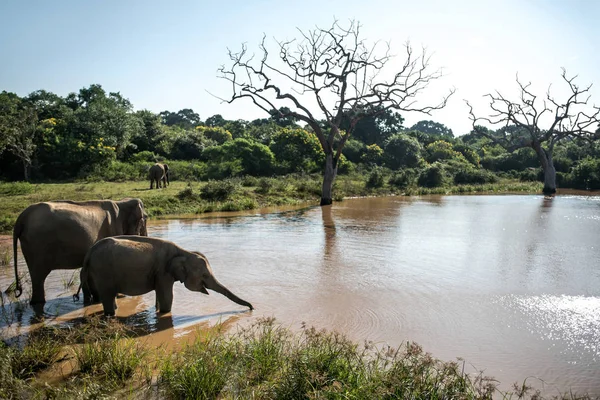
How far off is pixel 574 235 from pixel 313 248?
8.64 m

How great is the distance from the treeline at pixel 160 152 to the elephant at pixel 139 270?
64.8 feet

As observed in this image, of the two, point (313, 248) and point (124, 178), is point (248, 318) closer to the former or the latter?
point (313, 248)

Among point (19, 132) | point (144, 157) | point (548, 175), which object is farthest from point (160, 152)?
point (548, 175)

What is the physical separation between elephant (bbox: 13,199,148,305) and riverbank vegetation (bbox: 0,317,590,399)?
2.06 metres

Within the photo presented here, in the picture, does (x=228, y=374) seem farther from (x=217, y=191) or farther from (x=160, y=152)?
(x=160, y=152)

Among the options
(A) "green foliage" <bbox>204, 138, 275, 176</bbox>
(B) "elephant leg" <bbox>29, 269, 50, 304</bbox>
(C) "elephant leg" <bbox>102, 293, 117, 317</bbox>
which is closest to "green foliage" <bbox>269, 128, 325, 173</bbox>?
(A) "green foliage" <bbox>204, 138, 275, 176</bbox>

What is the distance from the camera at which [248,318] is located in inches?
297

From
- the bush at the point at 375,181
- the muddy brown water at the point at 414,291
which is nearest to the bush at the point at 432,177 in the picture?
the bush at the point at 375,181

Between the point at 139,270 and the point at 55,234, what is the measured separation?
160cm

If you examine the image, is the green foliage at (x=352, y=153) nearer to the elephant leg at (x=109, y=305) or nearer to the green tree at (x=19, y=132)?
the green tree at (x=19, y=132)

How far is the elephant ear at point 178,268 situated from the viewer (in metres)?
7.16

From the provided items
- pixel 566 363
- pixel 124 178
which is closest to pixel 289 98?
pixel 124 178

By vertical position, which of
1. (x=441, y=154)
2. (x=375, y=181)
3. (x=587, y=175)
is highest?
(x=441, y=154)

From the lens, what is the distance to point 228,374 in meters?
5.10
